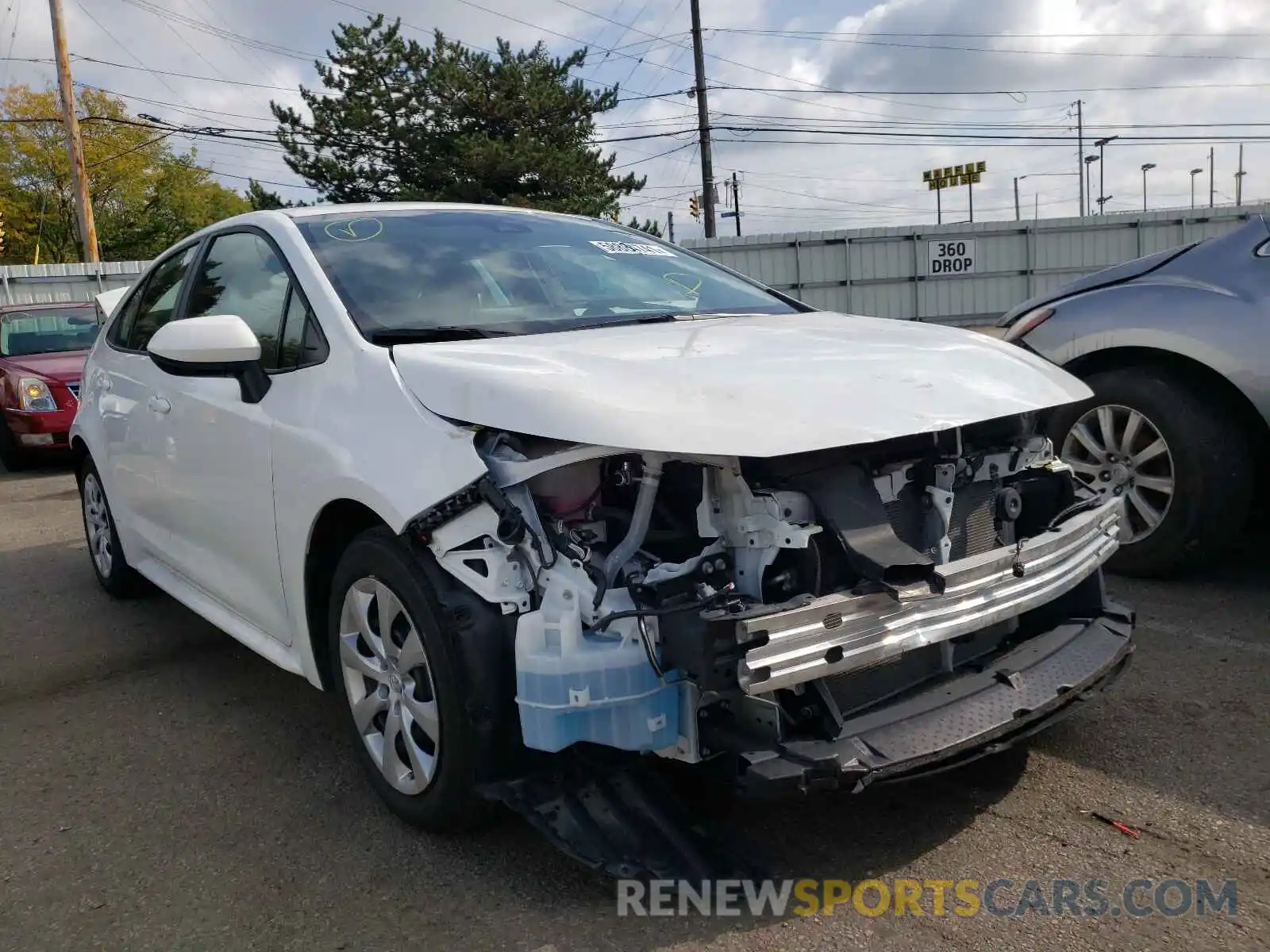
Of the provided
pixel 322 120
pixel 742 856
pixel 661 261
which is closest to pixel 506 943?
pixel 742 856

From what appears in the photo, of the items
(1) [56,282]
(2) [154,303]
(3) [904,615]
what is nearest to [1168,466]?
(3) [904,615]

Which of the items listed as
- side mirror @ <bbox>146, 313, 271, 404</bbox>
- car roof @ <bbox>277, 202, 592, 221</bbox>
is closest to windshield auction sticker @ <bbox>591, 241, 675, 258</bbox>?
car roof @ <bbox>277, 202, 592, 221</bbox>

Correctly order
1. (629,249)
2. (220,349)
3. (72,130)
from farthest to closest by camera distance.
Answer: (72,130), (629,249), (220,349)

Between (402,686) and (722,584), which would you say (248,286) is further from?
(722,584)

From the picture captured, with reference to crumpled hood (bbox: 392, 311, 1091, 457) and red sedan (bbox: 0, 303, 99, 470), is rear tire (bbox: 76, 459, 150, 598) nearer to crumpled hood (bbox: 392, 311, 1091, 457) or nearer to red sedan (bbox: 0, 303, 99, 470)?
crumpled hood (bbox: 392, 311, 1091, 457)

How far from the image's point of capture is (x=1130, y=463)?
4.38 m

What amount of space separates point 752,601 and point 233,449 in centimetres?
187

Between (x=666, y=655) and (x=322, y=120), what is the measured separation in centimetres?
2917

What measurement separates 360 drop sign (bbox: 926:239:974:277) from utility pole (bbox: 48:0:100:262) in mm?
21188

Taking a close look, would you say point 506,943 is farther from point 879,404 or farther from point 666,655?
point 879,404

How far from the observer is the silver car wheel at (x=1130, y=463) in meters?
4.29

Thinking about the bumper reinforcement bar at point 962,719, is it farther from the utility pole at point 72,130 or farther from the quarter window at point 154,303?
the utility pole at point 72,130

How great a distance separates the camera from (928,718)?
7.69 ft

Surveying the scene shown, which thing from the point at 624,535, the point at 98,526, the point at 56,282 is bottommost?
the point at 98,526
